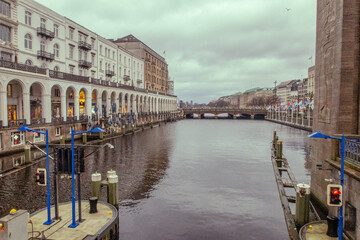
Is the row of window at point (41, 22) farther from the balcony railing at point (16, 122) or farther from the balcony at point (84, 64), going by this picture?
the balcony railing at point (16, 122)

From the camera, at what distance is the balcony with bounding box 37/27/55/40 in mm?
43359

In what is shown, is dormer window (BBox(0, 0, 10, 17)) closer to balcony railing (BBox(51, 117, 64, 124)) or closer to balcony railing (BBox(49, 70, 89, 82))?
balcony railing (BBox(49, 70, 89, 82))

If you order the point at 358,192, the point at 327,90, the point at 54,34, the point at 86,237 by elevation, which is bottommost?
the point at 86,237

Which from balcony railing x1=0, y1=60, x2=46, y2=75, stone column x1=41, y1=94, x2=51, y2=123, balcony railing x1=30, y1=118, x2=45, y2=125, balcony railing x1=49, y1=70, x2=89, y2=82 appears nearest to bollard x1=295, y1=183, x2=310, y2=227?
balcony railing x1=0, y1=60, x2=46, y2=75

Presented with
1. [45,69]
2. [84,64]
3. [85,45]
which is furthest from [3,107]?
[85,45]

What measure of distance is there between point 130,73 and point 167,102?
43.0m

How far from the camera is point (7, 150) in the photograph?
30.6 metres

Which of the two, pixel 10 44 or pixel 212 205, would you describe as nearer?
pixel 212 205

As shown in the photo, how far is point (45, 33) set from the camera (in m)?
44.4

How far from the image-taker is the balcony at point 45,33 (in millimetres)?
43359

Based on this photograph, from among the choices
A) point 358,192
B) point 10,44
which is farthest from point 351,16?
point 10,44

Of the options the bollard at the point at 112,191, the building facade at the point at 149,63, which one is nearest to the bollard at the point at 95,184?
the bollard at the point at 112,191

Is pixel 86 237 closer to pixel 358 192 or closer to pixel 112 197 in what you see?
pixel 112 197

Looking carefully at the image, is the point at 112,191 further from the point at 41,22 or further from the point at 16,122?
the point at 41,22
